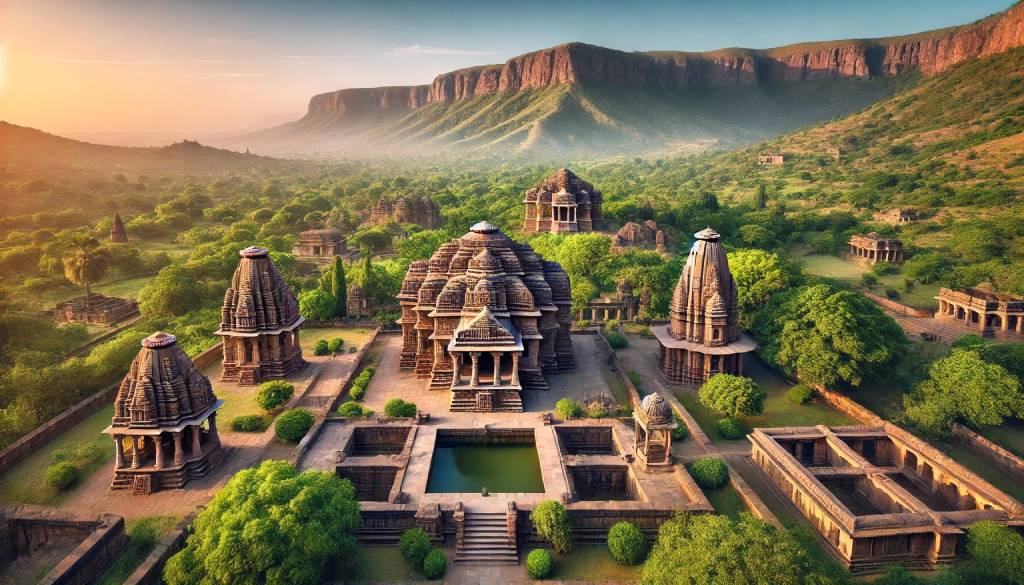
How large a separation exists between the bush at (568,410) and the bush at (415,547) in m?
11.3

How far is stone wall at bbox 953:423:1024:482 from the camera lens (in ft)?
83.6

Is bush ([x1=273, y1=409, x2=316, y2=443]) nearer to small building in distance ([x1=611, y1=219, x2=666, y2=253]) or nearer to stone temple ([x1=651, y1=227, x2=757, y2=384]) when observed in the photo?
stone temple ([x1=651, y1=227, x2=757, y2=384])

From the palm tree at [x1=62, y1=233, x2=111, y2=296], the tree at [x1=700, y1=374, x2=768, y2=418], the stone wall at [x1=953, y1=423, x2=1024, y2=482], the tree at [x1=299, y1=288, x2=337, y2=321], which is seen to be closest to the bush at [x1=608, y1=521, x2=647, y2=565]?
the tree at [x1=700, y1=374, x2=768, y2=418]

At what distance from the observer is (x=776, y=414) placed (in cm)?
3234

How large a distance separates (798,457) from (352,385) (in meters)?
25.2

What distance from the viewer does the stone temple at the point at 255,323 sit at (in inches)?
1421

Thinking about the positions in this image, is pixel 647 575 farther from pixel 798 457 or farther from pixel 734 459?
pixel 798 457

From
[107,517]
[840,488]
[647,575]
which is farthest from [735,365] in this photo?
[107,517]

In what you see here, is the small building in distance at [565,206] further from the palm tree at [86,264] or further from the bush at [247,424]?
the bush at [247,424]

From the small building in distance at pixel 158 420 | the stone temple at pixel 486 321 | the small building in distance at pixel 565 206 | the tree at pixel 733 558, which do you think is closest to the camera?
the tree at pixel 733 558

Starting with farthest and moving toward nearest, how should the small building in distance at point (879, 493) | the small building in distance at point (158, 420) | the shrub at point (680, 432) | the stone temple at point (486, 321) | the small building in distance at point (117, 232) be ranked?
the small building in distance at point (117, 232) < the stone temple at point (486, 321) < the shrub at point (680, 432) < the small building in distance at point (158, 420) < the small building in distance at point (879, 493)

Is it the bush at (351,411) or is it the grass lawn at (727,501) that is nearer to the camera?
the grass lawn at (727,501)

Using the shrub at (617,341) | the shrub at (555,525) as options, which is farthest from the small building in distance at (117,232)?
the shrub at (555,525)

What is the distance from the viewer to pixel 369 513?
22578mm
